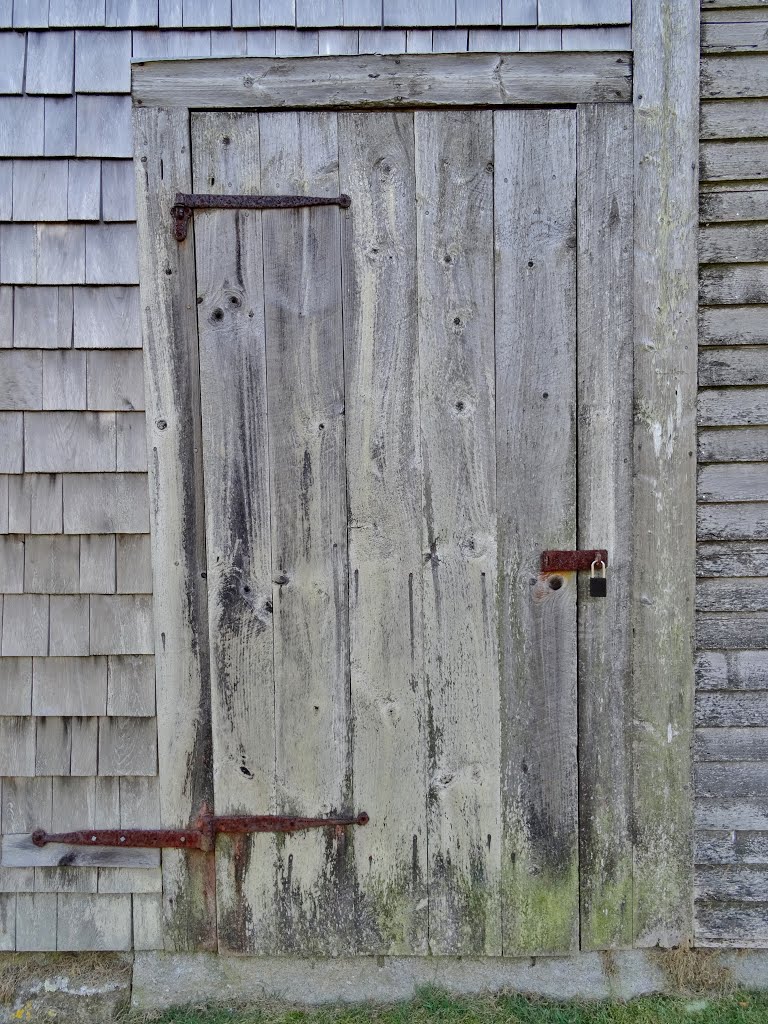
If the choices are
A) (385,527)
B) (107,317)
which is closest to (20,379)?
(107,317)

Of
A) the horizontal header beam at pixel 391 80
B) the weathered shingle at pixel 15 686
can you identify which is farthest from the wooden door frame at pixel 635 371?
the weathered shingle at pixel 15 686

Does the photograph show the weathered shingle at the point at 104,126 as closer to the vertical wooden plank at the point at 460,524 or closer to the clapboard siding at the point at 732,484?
the vertical wooden plank at the point at 460,524

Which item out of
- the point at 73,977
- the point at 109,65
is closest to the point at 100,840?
the point at 73,977

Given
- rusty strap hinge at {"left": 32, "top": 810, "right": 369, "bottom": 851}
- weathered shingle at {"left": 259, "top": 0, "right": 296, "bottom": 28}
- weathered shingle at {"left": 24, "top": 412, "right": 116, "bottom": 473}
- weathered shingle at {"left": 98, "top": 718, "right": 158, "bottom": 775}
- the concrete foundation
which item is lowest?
the concrete foundation

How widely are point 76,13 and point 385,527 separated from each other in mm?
1532

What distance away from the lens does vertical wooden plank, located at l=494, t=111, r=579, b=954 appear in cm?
199

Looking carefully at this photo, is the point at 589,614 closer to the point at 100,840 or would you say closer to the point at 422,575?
the point at 422,575

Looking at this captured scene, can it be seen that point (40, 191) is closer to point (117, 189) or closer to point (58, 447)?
point (117, 189)

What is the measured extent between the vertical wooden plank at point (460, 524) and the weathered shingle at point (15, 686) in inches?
42.8

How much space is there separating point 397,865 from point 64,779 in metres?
0.94

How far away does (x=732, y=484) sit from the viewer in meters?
2.05

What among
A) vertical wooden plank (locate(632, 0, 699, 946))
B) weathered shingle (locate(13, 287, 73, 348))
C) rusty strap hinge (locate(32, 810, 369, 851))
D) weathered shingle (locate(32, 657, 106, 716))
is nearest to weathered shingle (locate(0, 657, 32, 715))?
weathered shingle (locate(32, 657, 106, 716))

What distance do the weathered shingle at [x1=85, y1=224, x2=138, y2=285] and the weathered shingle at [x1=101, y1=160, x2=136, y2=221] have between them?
34mm

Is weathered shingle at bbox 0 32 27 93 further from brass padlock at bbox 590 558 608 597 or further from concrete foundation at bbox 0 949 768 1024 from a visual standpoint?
concrete foundation at bbox 0 949 768 1024
